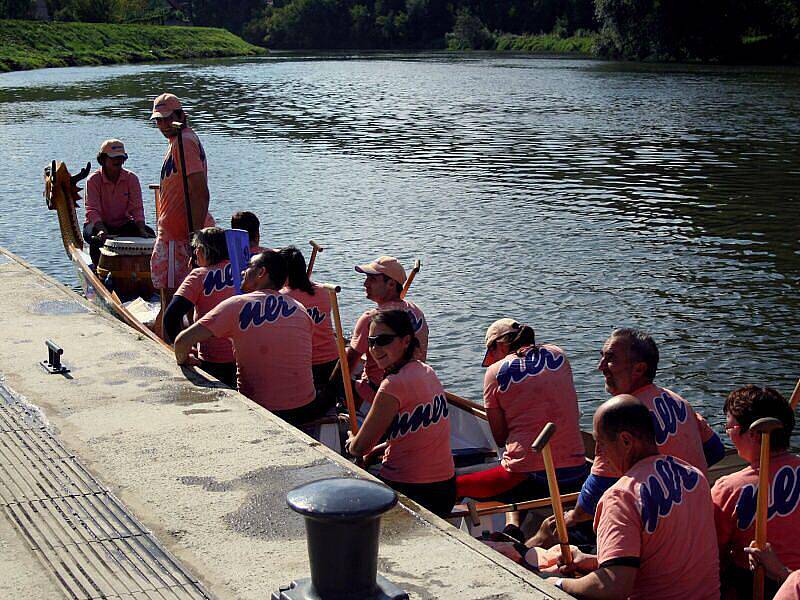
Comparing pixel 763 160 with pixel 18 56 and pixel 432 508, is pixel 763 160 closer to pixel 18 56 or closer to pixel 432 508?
pixel 432 508

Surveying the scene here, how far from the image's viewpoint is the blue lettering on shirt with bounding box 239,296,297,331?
6387 millimetres

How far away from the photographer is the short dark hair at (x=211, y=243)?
722 centimetres

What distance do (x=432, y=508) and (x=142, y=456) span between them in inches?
62.9

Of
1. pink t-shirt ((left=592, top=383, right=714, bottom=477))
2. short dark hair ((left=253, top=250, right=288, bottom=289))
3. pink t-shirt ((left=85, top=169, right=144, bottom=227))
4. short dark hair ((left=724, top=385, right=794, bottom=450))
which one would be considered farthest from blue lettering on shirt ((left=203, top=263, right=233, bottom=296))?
pink t-shirt ((left=85, top=169, right=144, bottom=227))

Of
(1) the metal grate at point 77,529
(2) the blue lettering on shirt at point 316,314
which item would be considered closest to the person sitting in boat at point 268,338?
(2) the blue lettering on shirt at point 316,314

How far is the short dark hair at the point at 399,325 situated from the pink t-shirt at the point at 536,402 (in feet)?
2.33

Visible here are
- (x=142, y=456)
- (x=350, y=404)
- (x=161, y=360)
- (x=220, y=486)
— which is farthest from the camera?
(x=161, y=360)

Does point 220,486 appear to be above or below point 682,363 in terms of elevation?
above

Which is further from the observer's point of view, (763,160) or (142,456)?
(763,160)

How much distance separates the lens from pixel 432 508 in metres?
5.66

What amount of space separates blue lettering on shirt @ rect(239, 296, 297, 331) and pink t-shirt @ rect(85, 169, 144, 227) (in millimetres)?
5468

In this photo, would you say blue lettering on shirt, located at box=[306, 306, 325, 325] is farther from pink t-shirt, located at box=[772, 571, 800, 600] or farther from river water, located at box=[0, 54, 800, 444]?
pink t-shirt, located at box=[772, 571, 800, 600]

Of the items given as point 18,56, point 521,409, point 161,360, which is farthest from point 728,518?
point 18,56

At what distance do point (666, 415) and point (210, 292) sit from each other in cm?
330
